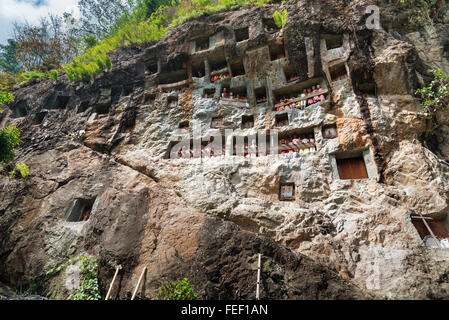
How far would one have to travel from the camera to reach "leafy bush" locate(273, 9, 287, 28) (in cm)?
1334

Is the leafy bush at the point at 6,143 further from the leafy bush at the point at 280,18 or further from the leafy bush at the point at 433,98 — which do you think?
the leafy bush at the point at 433,98

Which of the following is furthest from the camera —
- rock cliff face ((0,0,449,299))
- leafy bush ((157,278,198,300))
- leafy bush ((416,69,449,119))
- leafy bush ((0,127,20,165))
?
leafy bush ((416,69,449,119))

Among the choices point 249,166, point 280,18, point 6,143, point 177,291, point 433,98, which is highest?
point 280,18

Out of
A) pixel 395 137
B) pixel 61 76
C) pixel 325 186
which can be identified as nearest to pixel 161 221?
pixel 325 186

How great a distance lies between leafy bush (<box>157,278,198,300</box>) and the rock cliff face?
30 cm

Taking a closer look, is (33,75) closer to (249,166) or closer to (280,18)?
(280,18)

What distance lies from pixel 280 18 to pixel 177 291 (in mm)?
15003

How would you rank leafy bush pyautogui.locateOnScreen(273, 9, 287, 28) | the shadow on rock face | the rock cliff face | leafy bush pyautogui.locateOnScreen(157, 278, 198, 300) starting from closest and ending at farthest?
the shadow on rock face, leafy bush pyautogui.locateOnScreen(157, 278, 198, 300), the rock cliff face, leafy bush pyautogui.locateOnScreen(273, 9, 287, 28)

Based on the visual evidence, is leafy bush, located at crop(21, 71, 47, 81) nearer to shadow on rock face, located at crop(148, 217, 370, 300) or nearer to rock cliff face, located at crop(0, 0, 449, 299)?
rock cliff face, located at crop(0, 0, 449, 299)

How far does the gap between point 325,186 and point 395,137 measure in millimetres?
3760

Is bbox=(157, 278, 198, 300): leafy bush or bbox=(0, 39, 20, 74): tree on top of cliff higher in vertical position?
bbox=(0, 39, 20, 74): tree on top of cliff

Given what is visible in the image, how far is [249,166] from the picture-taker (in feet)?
35.2

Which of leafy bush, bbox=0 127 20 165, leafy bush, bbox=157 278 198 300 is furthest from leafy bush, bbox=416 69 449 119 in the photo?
leafy bush, bbox=0 127 20 165

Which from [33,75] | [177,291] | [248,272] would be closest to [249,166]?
[248,272]
